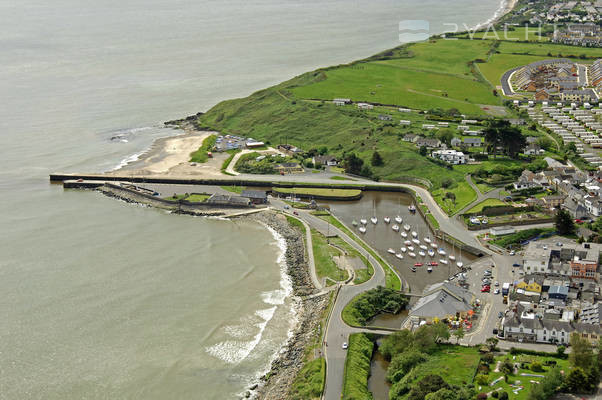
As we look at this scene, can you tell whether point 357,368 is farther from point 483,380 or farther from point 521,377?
point 521,377

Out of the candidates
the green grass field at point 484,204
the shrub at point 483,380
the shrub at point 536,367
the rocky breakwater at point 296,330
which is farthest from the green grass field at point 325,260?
the shrub at point 536,367

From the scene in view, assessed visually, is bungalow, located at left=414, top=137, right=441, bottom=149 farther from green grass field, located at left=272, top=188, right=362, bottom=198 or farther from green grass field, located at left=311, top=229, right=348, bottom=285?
green grass field, located at left=311, top=229, right=348, bottom=285

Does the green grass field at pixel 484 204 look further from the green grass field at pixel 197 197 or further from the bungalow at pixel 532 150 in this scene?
the green grass field at pixel 197 197

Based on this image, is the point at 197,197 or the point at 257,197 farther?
the point at 197,197

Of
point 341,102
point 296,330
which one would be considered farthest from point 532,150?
point 296,330

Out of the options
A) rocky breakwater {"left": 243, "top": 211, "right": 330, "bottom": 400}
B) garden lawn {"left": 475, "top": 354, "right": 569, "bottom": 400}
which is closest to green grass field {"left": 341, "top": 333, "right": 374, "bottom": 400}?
rocky breakwater {"left": 243, "top": 211, "right": 330, "bottom": 400}

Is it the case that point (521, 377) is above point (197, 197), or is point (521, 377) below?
below
